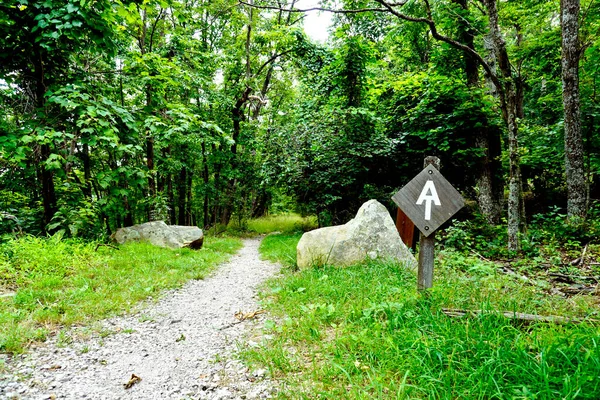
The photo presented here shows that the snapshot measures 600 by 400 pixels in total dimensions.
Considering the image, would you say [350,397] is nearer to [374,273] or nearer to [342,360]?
[342,360]

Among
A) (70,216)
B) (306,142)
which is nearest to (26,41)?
(70,216)

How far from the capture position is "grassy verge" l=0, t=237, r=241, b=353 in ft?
11.4

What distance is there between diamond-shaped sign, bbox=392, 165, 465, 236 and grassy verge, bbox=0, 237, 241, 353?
13.5ft

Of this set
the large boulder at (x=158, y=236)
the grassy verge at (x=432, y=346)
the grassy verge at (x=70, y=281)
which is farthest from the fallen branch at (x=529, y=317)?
the large boulder at (x=158, y=236)

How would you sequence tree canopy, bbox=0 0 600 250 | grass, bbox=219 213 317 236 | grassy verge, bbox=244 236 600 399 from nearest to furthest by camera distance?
grassy verge, bbox=244 236 600 399 → tree canopy, bbox=0 0 600 250 → grass, bbox=219 213 317 236

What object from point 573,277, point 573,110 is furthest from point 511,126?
point 573,277

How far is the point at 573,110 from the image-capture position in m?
6.80

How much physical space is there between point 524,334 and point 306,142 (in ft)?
30.0

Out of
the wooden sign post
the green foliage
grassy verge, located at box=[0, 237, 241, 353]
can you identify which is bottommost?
the green foliage

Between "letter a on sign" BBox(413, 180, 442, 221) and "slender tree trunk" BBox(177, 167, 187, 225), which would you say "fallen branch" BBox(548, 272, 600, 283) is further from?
"slender tree trunk" BBox(177, 167, 187, 225)

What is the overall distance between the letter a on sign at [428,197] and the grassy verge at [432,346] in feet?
3.09

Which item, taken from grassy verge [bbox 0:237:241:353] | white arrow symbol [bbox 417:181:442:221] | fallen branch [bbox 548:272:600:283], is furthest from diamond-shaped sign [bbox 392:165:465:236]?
grassy verge [bbox 0:237:241:353]

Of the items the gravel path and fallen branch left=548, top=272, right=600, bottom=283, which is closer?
the gravel path

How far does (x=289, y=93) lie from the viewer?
21312 mm
